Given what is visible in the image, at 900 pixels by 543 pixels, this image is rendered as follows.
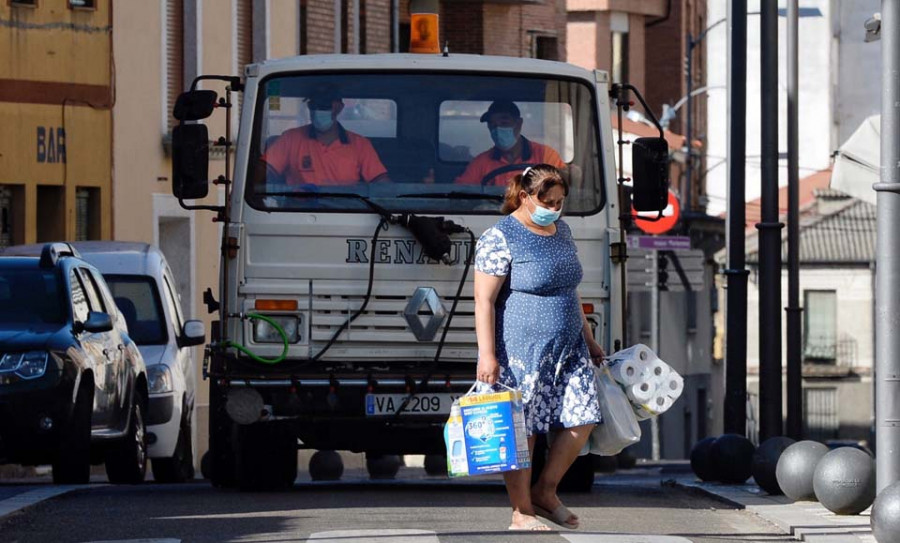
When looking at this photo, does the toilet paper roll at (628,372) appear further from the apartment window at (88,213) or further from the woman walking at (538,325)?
the apartment window at (88,213)

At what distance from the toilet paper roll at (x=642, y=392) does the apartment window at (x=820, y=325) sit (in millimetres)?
72725

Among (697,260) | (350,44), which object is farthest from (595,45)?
(697,260)

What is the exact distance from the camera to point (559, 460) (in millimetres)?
11945

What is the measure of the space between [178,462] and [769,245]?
565 cm

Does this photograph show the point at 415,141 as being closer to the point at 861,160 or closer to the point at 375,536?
the point at 375,536

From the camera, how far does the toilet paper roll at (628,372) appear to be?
12141 mm

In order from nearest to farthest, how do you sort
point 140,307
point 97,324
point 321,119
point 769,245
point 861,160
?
point 321,119 → point 97,324 → point 769,245 → point 140,307 → point 861,160

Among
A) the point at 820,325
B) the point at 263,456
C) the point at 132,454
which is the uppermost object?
the point at 263,456

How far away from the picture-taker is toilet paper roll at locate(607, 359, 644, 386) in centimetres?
1214

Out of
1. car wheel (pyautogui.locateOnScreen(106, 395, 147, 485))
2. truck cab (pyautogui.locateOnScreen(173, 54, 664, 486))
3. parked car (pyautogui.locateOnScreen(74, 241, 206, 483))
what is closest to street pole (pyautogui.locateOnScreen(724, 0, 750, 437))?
parked car (pyautogui.locateOnScreen(74, 241, 206, 483))

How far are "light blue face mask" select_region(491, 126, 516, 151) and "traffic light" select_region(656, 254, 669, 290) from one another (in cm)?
1513

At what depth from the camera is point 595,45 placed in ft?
204

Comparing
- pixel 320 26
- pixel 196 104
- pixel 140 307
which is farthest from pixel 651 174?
pixel 320 26

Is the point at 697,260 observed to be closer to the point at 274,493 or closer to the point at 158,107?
the point at 158,107
